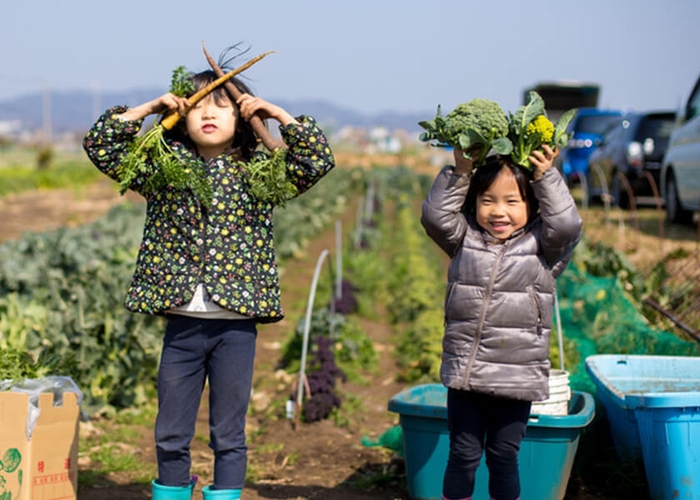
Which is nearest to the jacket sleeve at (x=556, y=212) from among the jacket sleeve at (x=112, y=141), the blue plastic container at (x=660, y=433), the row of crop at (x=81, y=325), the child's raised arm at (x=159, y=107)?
the blue plastic container at (x=660, y=433)

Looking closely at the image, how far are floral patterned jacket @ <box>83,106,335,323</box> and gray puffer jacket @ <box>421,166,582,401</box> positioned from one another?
509 millimetres

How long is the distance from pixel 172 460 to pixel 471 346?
43.4 inches

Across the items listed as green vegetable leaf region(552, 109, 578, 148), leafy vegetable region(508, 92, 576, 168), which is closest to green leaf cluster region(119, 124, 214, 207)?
leafy vegetable region(508, 92, 576, 168)

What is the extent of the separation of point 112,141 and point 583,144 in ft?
48.7

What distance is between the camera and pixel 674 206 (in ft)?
36.1

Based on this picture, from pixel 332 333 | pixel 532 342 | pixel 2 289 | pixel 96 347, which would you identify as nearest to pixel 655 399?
pixel 532 342

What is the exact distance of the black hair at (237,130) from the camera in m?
3.29

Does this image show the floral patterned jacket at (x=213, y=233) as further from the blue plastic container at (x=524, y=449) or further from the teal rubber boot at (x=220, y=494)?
the blue plastic container at (x=524, y=449)

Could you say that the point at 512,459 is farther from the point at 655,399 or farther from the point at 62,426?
the point at 62,426

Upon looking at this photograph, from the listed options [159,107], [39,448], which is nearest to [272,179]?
[159,107]

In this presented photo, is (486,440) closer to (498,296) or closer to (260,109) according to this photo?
(498,296)

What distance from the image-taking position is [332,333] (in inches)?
273

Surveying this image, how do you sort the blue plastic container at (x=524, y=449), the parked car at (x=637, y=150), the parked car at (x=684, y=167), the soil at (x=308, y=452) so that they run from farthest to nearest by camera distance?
1. the parked car at (x=637, y=150)
2. the parked car at (x=684, y=167)
3. the soil at (x=308, y=452)
4. the blue plastic container at (x=524, y=449)

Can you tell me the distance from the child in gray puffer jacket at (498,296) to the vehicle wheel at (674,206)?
824 centimetres
